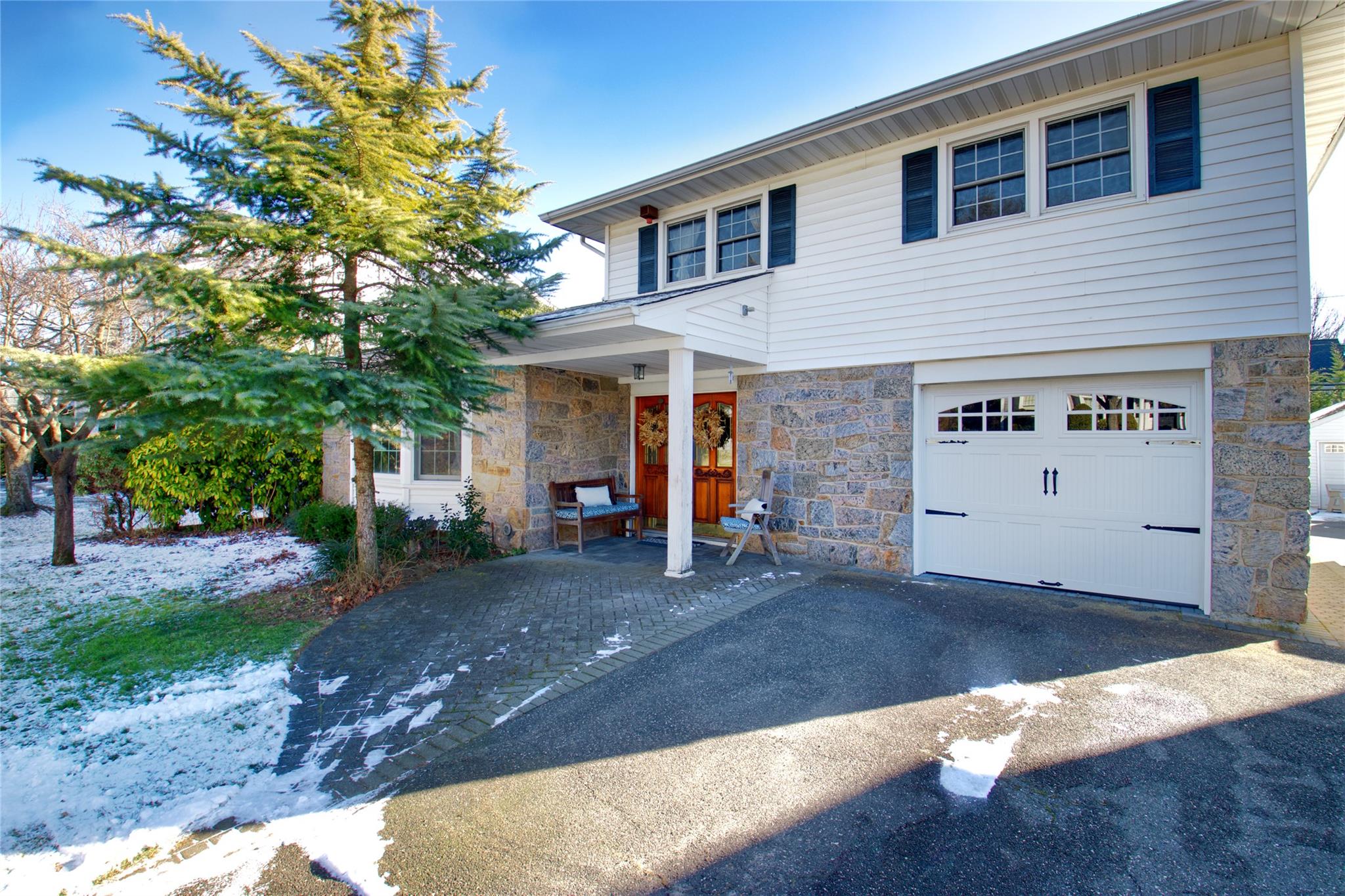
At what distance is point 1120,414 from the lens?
19.2 feet

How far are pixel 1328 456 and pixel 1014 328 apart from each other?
1491 cm

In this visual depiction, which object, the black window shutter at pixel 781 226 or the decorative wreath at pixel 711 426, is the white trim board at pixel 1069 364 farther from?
the decorative wreath at pixel 711 426

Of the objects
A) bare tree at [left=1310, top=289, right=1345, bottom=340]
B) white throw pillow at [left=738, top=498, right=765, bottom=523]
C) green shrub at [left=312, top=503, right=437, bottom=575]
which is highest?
bare tree at [left=1310, top=289, right=1345, bottom=340]

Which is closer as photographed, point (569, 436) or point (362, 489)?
point (362, 489)

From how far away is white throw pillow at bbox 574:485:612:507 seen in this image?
8.54 meters

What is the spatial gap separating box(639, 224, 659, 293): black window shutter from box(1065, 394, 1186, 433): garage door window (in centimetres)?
541

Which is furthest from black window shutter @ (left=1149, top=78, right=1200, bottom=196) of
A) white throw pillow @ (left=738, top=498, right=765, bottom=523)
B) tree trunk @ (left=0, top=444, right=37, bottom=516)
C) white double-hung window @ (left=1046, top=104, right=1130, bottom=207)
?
tree trunk @ (left=0, top=444, right=37, bottom=516)

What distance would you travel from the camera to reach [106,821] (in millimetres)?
2543

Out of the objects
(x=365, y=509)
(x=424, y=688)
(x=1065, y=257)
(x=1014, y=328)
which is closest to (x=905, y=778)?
(x=424, y=688)

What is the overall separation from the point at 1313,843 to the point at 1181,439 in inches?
159

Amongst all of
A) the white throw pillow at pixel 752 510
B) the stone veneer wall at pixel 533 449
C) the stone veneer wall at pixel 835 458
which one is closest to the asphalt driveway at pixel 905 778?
the stone veneer wall at pixel 835 458

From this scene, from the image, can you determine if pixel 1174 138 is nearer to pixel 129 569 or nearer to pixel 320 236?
pixel 320 236

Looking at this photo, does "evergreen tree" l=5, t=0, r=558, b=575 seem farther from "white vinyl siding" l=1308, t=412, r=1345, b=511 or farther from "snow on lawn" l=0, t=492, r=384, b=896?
"white vinyl siding" l=1308, t=412, r=1345, b=511

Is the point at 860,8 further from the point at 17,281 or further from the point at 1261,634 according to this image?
the point at 17,281
